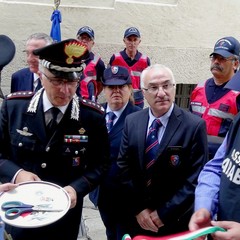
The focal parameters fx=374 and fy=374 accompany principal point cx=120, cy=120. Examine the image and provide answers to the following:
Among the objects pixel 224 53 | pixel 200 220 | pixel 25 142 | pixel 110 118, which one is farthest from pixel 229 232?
pixel 224 53

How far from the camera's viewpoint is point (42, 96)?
226 centimetres

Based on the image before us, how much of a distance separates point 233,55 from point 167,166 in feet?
5.72

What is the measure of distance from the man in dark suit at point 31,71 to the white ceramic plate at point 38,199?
142 cm

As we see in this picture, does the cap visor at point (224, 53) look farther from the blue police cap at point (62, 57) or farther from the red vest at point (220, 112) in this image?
the blue police cap at point (62, 57)

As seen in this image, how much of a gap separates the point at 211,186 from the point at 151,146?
2.06ft

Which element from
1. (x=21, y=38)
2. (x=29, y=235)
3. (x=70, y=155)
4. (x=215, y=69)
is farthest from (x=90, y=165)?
(x=21, y=38)

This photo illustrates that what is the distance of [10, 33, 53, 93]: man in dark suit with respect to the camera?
10.8 feet

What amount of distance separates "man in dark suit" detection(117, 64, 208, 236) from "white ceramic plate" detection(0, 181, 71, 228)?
685 mm

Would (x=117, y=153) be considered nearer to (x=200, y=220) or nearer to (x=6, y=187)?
(x=6, y=187)

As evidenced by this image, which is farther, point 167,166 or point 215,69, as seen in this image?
point 215,69

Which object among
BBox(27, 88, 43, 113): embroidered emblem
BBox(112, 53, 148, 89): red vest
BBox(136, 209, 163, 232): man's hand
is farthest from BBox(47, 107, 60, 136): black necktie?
BBox(112, 53, 148, 89): red vest

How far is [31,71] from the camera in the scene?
11.4 ft

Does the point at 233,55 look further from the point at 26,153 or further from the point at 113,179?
the point at 26,153

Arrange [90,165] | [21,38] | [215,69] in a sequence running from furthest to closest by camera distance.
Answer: [21,38]
[215,69]
[90,165]
